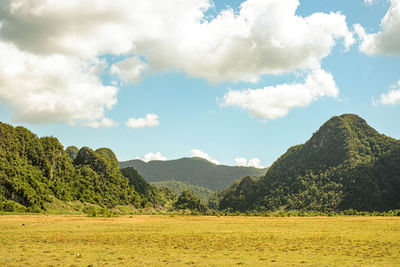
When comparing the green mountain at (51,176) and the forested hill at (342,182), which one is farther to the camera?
the forested hill at (342,182)

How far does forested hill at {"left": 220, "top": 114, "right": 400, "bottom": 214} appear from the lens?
150750 millimetres

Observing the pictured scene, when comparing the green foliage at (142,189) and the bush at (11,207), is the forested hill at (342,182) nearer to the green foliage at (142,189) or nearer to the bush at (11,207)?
the green foliage at (142,189)

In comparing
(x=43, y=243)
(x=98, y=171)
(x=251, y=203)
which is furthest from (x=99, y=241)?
(x=251, y=203)

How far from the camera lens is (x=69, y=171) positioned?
5551 inches

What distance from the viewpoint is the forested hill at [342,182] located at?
151 meters

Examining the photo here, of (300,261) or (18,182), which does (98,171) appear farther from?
(300,261)

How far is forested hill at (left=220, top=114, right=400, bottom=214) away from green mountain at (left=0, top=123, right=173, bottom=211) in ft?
224

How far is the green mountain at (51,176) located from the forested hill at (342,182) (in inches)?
2683

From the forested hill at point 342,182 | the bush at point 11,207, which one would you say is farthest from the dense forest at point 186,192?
the bush at point 11,207

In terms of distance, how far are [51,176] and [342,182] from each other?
13451 centimetres

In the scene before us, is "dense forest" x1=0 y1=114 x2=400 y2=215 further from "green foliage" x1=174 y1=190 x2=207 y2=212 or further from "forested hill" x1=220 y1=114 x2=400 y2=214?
"green foliage" x1=174 y1=190 x2=207 y2=212

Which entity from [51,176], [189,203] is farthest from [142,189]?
[51,176]

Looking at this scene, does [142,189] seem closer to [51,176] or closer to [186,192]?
[186,192]

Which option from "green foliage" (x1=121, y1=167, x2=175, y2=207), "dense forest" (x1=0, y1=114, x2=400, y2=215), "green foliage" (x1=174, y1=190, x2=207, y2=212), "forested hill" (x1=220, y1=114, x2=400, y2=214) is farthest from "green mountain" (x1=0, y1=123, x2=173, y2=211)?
"forested hill" (x1=220, y1=114, x2=400, y2=214)
